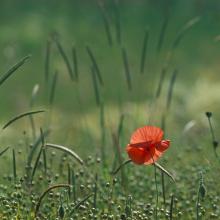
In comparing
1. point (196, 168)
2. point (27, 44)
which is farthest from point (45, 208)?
point (27, 44)

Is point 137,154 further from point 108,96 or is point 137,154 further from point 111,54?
point 111,54

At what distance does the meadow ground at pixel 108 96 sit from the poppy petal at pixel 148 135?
24cm

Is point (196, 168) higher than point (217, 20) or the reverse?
the reverse

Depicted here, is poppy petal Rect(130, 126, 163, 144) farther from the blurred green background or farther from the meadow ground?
the blurred green background

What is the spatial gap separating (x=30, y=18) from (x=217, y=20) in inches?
71.4

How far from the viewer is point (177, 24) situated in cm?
792

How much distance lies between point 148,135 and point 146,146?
0.13 feet

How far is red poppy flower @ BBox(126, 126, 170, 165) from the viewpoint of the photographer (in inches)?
105

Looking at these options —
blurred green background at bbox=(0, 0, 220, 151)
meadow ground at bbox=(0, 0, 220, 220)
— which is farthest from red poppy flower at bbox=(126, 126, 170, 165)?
blurred green background at bbox=(0, 0, 220, 151)

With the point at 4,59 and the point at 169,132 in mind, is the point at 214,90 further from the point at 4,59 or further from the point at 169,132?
the point at 4,59

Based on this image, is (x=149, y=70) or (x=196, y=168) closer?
(x=196, y=168)

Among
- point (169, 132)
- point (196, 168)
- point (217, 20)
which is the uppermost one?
point (217, 20)

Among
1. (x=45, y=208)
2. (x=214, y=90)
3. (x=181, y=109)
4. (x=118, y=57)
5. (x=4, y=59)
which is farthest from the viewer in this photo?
(x=118, y=57)

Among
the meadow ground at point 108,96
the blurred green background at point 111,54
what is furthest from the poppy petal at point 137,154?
the blurred green background at point 111,54
